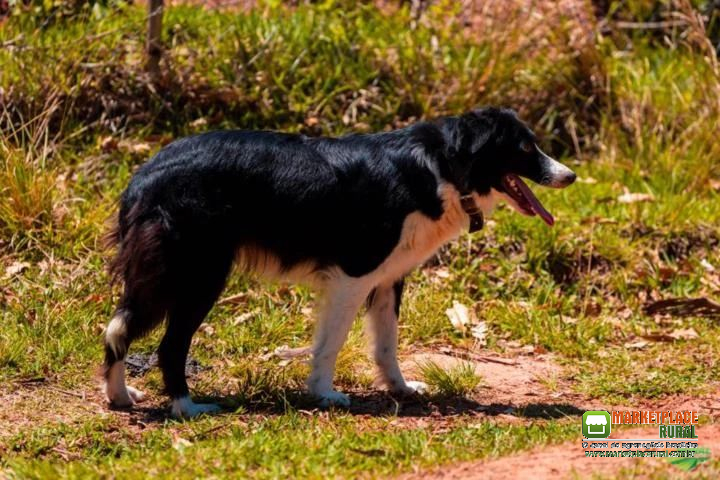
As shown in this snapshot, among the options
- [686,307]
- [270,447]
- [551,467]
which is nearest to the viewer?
[551,467]

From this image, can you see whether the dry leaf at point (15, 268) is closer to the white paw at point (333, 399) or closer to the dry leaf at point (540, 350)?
the white paw at point (333, 399)

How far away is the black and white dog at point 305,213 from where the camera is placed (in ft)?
15.8

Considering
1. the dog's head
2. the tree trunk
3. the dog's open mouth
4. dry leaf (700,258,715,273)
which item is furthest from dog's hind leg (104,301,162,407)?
dry leaf (700,258,715,273)

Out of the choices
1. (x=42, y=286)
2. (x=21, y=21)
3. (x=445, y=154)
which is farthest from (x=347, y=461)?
(x=21, y=21)

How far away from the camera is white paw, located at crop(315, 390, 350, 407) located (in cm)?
505

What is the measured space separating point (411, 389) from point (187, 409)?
1.10 meters

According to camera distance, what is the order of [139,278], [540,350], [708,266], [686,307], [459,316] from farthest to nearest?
[708,266], [686,307], [459,316], [540,350], [139,278]

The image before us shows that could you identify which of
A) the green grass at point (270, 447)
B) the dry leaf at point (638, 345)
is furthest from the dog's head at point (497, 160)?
the dry leaf at point (638, 345)

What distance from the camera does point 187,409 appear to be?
191 inches

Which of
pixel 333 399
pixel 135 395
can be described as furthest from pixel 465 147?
pixel 135 395

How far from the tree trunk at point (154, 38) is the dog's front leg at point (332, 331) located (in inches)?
124

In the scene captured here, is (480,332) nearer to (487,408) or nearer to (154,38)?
(487,408)

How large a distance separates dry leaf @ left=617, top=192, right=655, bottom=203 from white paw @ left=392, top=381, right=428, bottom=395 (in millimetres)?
2724

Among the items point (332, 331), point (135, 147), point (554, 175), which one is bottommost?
point (332, 331)
